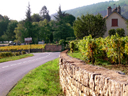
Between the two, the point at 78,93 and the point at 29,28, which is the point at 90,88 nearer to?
the point at 78,93

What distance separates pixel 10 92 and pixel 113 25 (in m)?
31.8

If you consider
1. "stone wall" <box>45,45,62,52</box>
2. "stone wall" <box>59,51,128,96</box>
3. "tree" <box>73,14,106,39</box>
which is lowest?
"stone wall" <box>45,45,62,52</box>

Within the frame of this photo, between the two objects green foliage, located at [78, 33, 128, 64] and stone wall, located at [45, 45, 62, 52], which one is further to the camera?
stone wall, located at [45, 45, 62, 52]

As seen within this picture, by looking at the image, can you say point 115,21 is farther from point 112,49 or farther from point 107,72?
point 107,72

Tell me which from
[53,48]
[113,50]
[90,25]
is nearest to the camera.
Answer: [113,50]

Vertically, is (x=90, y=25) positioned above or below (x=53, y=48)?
above

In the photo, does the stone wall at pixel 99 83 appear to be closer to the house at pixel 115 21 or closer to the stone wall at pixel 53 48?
the house at pixel 115 21

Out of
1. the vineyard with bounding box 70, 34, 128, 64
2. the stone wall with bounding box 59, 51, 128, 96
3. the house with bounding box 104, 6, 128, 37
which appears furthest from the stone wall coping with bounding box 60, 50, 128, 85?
the house with bounding box 104, 6, 128, 37

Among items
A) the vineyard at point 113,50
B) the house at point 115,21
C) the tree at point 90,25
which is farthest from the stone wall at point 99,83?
the house at point 115,21

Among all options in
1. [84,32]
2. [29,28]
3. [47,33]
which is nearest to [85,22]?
[84,32]

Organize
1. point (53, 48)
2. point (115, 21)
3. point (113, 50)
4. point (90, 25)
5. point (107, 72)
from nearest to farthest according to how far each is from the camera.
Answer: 1. point (107, 72)
2. point (113, 50)
3. point (90, 25)
4. point (115, 21)
5. point (53, 48)

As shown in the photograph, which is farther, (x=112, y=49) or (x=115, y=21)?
(x=115, y=21)

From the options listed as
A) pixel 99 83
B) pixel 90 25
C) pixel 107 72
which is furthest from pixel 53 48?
pixel 99 83

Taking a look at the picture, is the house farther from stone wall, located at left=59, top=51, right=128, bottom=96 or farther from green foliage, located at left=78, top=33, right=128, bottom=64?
stone wall, located at left=59, top=51, right=128, bottom=96
